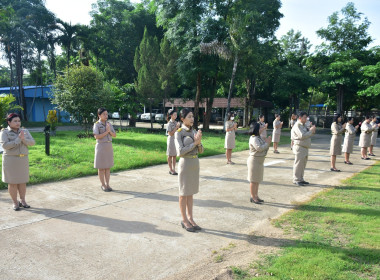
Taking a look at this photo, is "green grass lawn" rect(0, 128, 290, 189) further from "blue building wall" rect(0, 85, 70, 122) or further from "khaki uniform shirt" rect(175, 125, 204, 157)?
"blue building wall" rect(0, 85, 70, 122)

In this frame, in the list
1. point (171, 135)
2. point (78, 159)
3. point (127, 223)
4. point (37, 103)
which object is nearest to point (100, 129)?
point (171, 135)

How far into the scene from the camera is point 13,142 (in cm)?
505

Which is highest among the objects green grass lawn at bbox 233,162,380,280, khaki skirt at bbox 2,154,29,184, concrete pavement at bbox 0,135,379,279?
khaki skirt at bbox 2,154,29,184

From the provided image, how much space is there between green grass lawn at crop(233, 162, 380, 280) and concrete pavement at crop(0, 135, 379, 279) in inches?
22.0

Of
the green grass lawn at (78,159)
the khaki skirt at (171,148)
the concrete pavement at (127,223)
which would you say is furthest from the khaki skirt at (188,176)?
the green grass lawn at (78,159)

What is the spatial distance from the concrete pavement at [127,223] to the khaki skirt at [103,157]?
600mm

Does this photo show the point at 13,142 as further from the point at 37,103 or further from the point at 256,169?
the point at 37,103

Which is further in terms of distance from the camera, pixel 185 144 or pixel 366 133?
pixel 366 133

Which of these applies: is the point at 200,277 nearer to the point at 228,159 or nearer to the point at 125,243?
the point at 125,243

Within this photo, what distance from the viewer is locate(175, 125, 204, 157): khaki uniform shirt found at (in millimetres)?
4367

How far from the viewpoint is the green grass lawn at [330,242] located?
133 inches

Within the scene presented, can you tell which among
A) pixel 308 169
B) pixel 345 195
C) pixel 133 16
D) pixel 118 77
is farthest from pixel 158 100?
pixel 345 195

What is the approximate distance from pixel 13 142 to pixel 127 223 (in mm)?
2387

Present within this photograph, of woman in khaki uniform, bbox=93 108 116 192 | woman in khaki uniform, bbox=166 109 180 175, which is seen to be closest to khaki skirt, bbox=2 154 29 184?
woman in khaki uniform, bbox=93 108 116 192
